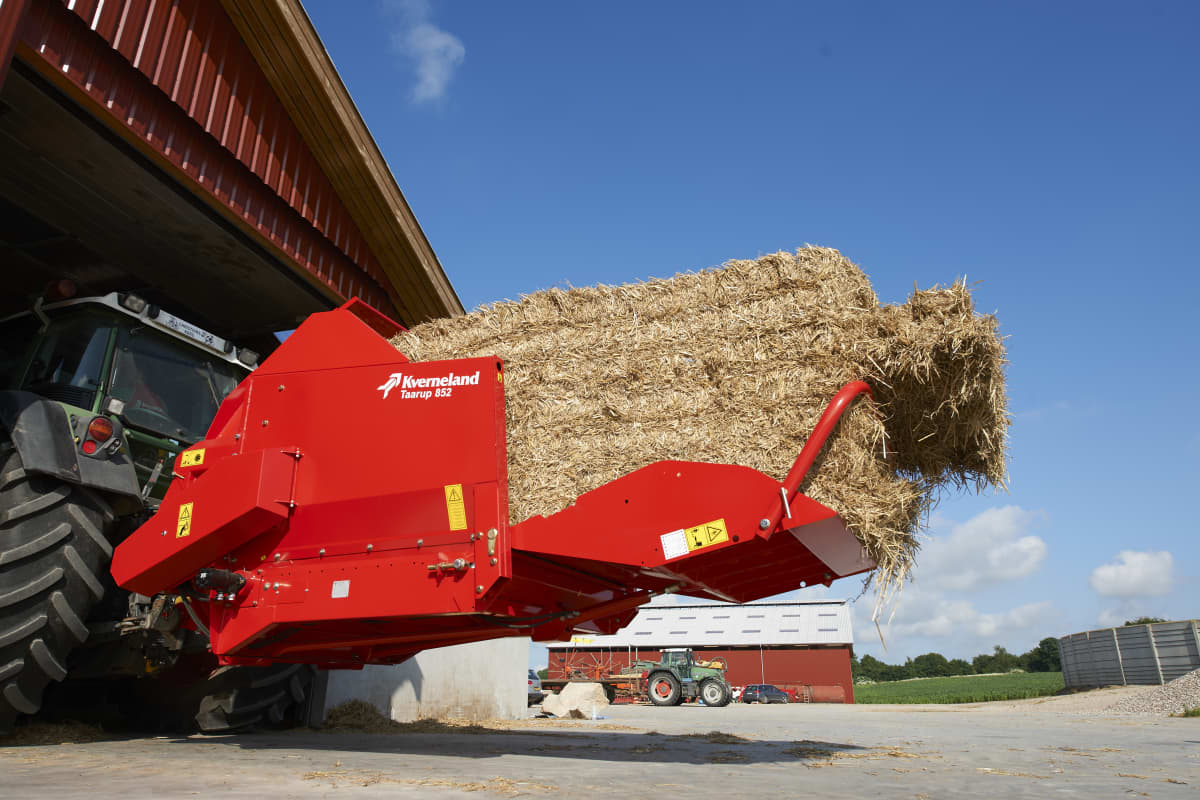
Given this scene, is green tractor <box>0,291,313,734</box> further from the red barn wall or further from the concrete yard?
the red barn wall

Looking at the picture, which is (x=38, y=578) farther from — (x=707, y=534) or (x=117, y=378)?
(x=707, y=534)

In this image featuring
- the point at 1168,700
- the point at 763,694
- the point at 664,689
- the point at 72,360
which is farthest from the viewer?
the point at 763,694

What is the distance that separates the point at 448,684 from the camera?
33.6 feet

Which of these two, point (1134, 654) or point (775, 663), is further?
point (775, 663)

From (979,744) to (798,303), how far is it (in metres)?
5.84

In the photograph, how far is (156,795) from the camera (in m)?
3.22

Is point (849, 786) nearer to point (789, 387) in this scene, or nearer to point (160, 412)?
point (789, 387)

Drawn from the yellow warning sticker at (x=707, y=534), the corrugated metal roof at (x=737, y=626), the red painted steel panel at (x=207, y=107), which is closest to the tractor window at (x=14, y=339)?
the red painted steel panel at (x=207, y=107)

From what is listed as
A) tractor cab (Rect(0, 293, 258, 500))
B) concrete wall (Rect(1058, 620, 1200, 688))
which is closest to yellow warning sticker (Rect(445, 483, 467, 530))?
tractor cab (Rect(0, 293, 258, 500))

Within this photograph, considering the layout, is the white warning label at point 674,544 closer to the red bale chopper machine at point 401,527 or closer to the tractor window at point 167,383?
the red bale chopper machine at point 401,527

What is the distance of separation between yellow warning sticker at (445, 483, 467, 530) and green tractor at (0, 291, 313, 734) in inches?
72.4

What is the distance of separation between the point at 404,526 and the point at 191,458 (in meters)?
1.72

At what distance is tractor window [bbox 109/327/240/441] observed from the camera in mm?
5496

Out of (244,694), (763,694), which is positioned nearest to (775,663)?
(763,694)
